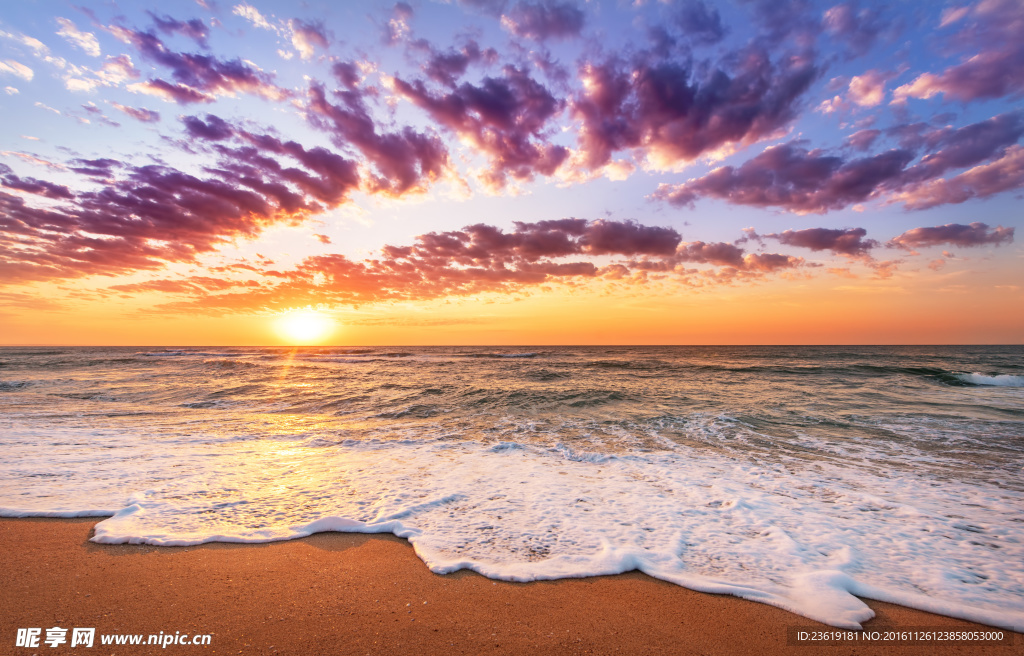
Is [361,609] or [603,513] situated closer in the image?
[361,609]

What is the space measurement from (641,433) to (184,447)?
9736 mm


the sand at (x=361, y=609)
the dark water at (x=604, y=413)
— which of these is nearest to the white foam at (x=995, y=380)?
the dark water at (x=604, y=413)

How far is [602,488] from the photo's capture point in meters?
6.02

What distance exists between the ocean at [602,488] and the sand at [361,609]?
23 centimetres

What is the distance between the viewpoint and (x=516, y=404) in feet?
46.7

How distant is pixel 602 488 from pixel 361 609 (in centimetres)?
382

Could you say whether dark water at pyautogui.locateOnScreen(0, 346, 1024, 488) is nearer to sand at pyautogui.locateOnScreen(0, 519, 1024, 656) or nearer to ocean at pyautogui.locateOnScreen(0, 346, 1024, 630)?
ocean at pyautogui.locateOnScreen(0, 346, 1024, 630)

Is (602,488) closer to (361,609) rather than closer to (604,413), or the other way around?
(361,609)

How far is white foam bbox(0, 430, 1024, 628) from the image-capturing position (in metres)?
3.66

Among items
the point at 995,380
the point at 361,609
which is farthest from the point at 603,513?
the point at 995,380

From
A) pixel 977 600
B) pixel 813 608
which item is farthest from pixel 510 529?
pixel 977 600

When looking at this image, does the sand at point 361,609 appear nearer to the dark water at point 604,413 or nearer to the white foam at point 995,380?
the dark water at point 604,413

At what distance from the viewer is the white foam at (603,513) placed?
3.66 meters

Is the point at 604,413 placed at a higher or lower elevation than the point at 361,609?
lower
